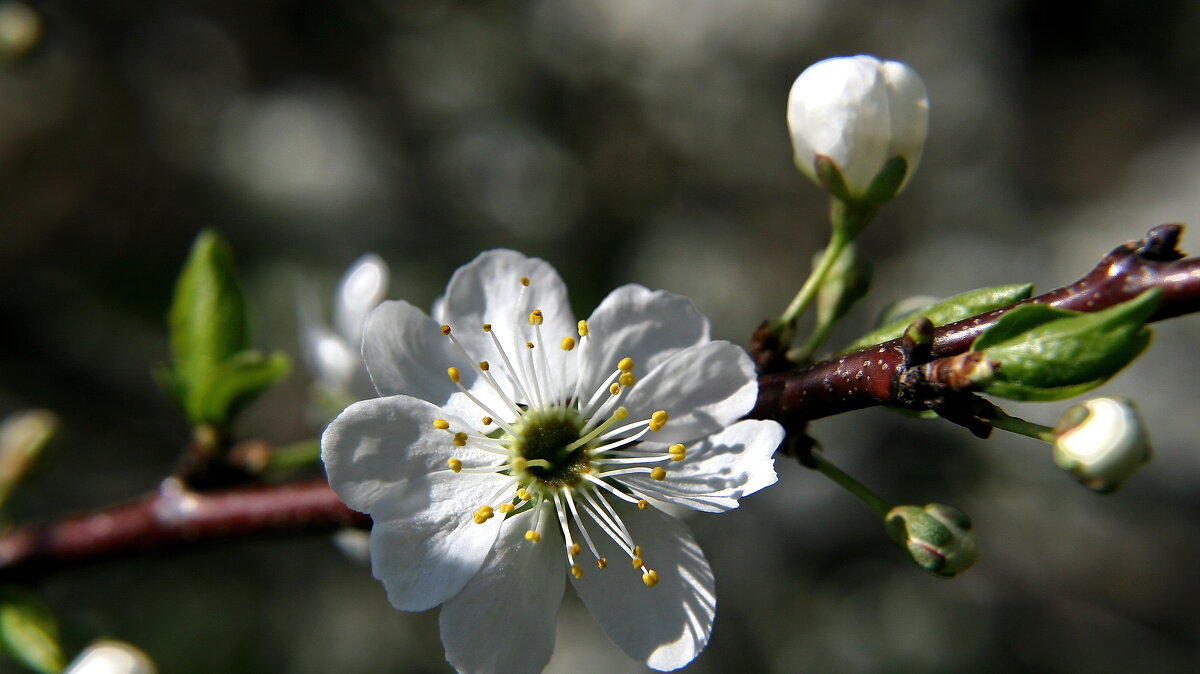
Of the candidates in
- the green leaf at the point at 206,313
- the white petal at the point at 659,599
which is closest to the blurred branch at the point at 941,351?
the white petal at the point at 659,599

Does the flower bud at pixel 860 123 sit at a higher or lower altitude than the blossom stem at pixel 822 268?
higher

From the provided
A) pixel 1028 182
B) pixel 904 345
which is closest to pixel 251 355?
pixel 904 345

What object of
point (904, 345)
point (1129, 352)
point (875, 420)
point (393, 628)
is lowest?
point (393, 628)

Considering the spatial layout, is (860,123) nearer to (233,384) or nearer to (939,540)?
(939,540)

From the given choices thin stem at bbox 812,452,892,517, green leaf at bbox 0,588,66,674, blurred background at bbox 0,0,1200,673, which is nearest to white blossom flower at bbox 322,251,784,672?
thin stem at bbox 812,452,892,517

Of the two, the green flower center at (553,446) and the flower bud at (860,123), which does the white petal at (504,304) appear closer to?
the green flower center at (553,446)

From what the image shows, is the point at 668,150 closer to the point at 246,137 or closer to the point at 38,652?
the point at 246,137
